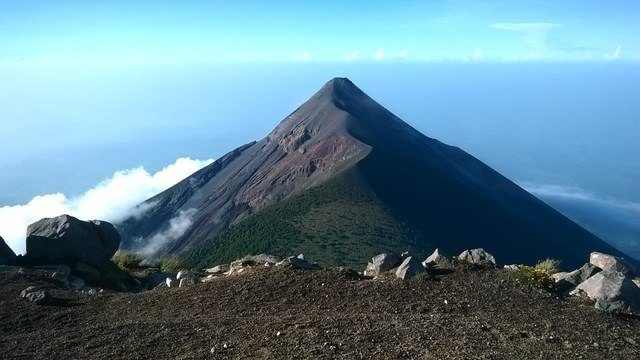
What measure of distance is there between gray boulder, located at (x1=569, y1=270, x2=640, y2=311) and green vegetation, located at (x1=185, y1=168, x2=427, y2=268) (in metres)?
39.4

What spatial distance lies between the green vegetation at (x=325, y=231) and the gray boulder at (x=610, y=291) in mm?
39392

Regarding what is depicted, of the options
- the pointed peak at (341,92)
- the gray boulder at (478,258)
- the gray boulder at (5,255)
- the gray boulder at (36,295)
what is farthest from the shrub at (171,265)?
the pointed peak at (341,92)

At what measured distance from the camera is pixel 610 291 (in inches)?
513

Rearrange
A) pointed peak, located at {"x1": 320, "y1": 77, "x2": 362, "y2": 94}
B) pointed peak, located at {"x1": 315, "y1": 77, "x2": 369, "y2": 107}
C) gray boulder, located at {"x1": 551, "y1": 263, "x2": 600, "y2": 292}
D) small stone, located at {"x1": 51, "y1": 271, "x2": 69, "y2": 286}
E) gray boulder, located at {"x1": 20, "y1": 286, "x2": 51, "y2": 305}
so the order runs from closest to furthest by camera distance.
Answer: gray boulder, located at {"x1": 20, "y1": 286, "x2": 51, "y2": 305} → gray boulder, located at {"x1": 551, "y1": 263, "x2": 600, "y2": 292} → small stone, located at {"x1": 51, "y1": 271, "x2": 69, "y2": 286} → pointed peak, located at {"x1": 315, "y1": 77, "x2": 369, "y2": 107} → pointed peak, located at {"x1": 320, "y1": 77, "x2": 362, "y2": 94}

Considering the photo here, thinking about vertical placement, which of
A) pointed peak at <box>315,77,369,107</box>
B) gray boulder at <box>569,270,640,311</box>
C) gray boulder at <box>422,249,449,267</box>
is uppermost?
pointed peak at <box>315,77,369,107</box>

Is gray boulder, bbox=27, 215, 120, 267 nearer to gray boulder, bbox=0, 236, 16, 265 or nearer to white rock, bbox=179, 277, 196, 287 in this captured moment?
gray boulder, bbox=0, 236, 16, 265

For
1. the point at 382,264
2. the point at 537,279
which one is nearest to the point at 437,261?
the point at 382,264

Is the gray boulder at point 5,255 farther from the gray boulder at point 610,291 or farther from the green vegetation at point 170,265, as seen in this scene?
the gray boulder at point 610,291

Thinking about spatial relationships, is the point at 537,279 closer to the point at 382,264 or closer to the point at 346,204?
the point at 382,264

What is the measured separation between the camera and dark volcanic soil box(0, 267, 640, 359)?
401 inches

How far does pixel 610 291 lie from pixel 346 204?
56.7m

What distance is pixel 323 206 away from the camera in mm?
70125

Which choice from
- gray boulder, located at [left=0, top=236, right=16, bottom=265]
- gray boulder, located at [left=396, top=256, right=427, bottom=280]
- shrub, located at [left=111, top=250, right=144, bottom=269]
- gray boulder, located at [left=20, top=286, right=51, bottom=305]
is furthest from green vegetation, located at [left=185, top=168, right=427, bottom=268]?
gray boulder, located at [left=20, top=286, right=51, bottom=305]

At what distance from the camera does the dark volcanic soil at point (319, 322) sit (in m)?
10.2
